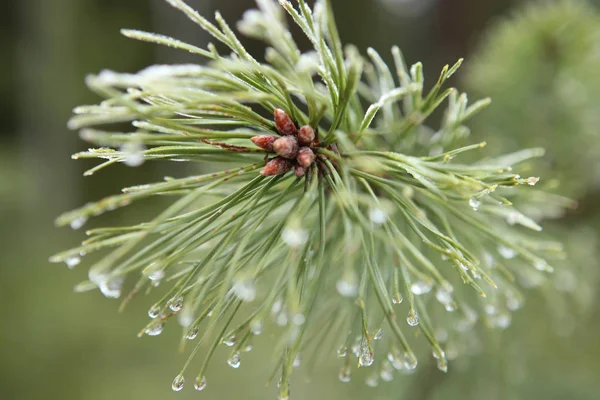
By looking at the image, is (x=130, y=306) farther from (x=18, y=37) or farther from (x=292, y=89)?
(x=18, y=37)

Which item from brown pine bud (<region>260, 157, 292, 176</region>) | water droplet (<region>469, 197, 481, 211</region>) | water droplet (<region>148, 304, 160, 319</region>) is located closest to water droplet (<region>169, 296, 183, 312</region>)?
water droplet (<region>148, 304, 160, 319</region>)

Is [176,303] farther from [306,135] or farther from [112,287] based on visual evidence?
[306,135]

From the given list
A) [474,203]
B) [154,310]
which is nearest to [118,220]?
[154,310]

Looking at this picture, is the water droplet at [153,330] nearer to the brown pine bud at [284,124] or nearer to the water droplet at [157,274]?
the water droplet at [157,274]

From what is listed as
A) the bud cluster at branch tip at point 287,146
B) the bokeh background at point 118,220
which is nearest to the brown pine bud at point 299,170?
the bud cluster at branch tip at point 287,146

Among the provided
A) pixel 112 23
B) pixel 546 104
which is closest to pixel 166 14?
pixel 112 23

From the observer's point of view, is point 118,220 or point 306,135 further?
point 118,220
